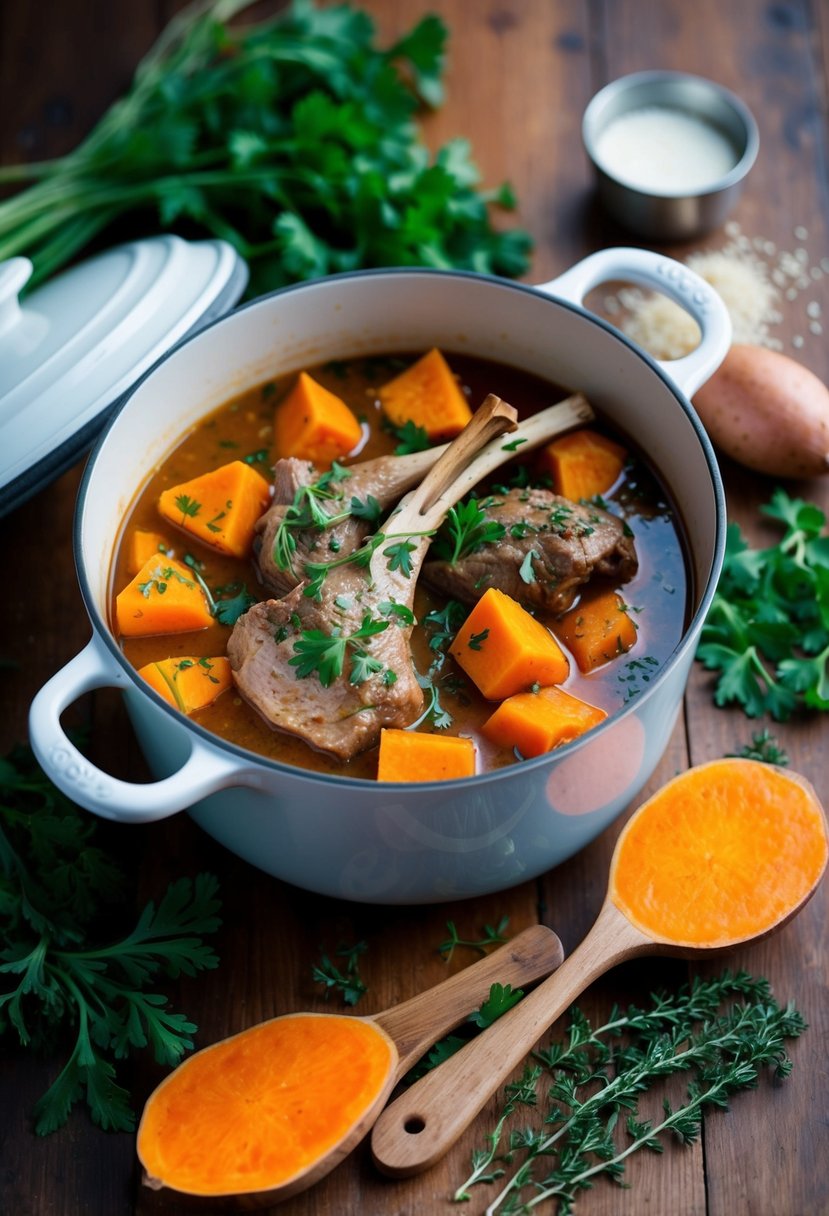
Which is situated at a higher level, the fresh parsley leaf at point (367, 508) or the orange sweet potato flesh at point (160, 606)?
the orange sweet potato flesh at point (160, 606)

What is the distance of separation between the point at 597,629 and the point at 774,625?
1.86 feet

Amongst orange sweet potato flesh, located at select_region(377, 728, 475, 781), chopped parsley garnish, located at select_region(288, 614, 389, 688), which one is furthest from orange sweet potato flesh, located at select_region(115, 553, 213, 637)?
orange sweet potato flesh, located at select_region(377, 728, 475, 781)

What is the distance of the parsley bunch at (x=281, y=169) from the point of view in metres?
3.51

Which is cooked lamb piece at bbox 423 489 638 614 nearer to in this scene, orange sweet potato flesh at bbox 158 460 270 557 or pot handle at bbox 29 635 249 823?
orange sweet potato flesh at bbox 158 460 270 557

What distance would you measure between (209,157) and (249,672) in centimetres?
176

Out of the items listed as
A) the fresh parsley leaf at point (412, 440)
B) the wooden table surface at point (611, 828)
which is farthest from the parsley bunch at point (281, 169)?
the fresh parsley leaf at point (412, 440)

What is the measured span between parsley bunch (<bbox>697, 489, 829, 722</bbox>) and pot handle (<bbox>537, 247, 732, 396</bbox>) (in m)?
0.53

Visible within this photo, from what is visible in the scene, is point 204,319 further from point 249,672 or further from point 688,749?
point 688,749

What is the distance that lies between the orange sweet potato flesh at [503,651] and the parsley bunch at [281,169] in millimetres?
1263

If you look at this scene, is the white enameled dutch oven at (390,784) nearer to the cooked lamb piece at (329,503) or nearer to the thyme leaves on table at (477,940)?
the thyme leaves on table at (477,940)

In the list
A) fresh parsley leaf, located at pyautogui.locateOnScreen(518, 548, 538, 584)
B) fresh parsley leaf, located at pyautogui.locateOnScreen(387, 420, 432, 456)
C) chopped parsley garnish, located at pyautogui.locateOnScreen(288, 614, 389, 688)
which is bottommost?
fresh parsley leaf, located at pyautogui.locateOnScreen(518, 548, 538, 584)

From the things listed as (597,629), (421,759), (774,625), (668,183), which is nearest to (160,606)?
(421,759)

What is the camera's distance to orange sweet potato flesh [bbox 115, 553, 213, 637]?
2.78 meters

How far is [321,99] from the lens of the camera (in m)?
3.50
